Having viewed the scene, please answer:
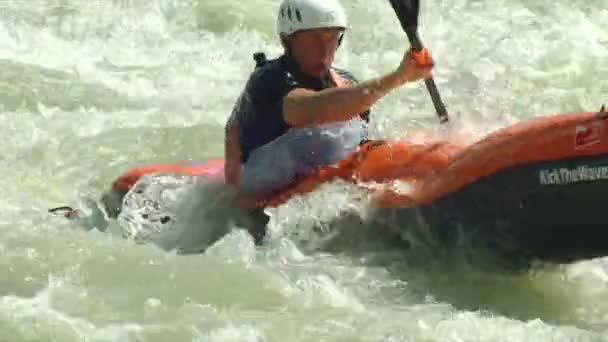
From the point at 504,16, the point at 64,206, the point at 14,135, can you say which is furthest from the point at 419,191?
→ the point at 504,16

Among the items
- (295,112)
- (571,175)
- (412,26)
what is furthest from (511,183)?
(412,26)

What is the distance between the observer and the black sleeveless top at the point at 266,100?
4.61 meters

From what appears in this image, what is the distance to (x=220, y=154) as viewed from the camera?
6695 mm

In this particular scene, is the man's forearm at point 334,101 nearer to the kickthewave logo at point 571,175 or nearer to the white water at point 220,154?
the white water at point 220,154

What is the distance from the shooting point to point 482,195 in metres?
4.17

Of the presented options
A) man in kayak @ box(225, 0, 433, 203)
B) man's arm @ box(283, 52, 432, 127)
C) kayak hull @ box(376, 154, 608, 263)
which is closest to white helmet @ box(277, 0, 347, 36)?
man in kayak @ box(225, 0, 433, 203)

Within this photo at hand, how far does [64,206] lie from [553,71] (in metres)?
3.74

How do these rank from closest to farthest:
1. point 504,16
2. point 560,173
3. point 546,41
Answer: point 560,173, point 546,41, point 504,16

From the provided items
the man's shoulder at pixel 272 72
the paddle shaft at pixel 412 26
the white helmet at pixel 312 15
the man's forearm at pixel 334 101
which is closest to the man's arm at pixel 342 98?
the man's forearm at pixel 334 101

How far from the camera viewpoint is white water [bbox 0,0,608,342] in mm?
3852

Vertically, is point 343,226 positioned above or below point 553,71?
above

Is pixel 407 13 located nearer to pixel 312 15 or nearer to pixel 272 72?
pixel 312 15

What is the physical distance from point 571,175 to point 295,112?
1107 millimetres

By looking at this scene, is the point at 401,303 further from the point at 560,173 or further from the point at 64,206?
the point at 64,206
